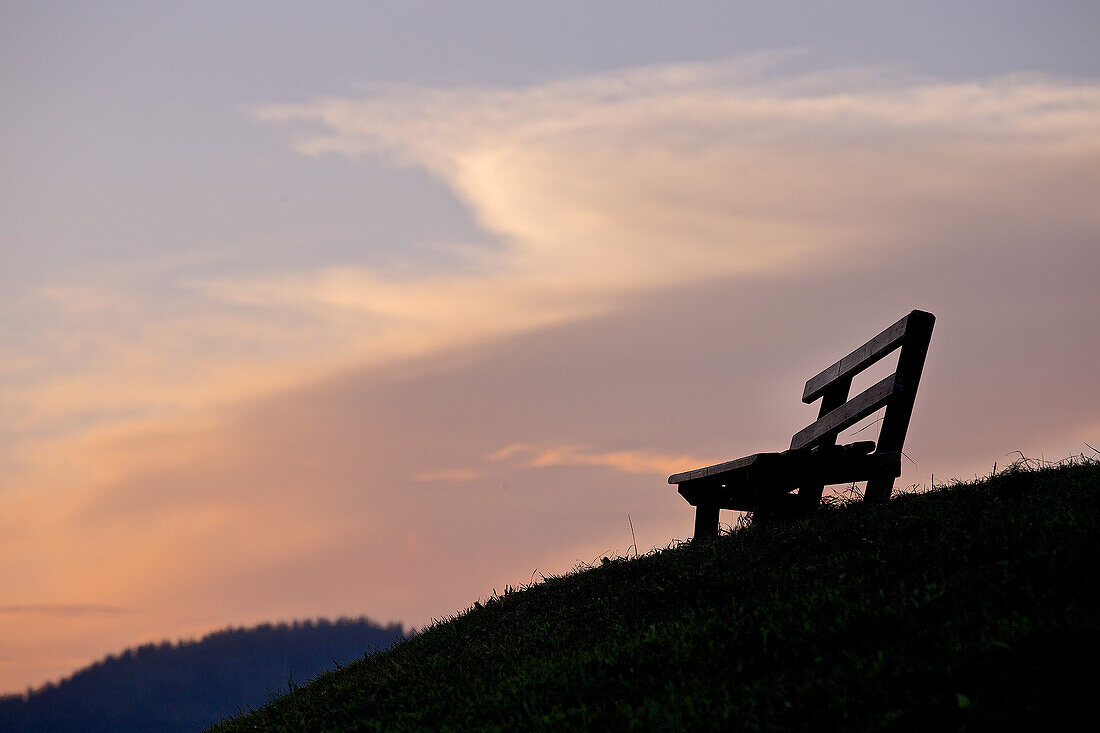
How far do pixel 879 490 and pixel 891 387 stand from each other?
1.22 m

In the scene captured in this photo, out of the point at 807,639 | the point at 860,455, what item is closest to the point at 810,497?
the point at 860,455

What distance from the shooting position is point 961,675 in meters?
5.13

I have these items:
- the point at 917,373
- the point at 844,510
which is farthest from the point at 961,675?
the point at 917,373

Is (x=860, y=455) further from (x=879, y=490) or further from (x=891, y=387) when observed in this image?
(x=891, y=387)

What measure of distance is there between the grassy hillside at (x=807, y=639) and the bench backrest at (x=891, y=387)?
0.86 meters

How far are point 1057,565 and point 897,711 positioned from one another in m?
2.31

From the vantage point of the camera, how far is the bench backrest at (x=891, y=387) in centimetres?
977

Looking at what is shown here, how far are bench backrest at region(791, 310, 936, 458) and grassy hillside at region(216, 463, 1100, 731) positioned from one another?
86 centimetres

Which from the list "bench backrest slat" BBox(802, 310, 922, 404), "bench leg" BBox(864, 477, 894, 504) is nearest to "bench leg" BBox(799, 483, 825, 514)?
"bench leg" BBox(864, 477, 894, 504)

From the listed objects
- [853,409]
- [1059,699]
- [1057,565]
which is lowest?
[1059,699]

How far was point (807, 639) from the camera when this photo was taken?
634 cm

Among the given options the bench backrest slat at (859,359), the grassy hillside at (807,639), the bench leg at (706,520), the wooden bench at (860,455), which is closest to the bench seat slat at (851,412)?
the wooden bench at (860,455)

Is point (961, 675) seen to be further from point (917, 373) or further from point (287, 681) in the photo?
point (287, 681)

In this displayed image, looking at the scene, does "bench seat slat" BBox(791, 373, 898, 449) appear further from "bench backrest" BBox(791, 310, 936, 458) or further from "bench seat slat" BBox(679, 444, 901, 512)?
"bench seat slat" BBox(679, 444, 901, 512)
